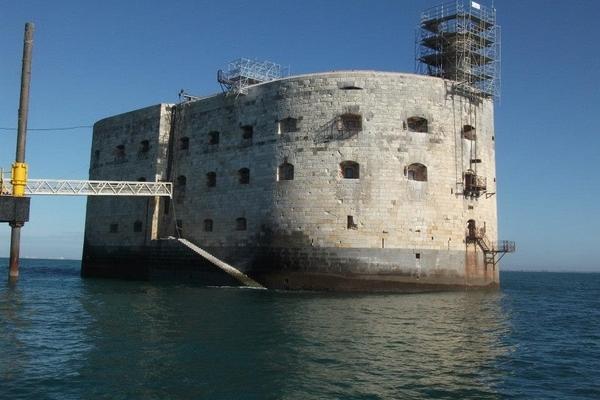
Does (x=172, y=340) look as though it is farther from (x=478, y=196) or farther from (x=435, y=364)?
(x=478, y=196)

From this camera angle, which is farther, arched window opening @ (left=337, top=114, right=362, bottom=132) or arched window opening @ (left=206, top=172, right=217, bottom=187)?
arched window opening @ (left=206, top=172, right=217, bottom=187)

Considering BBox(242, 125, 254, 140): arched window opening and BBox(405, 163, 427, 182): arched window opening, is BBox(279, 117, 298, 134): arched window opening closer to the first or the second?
BBox(242, 125, 254, 140): arched window opening

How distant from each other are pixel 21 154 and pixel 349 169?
55.1 feet

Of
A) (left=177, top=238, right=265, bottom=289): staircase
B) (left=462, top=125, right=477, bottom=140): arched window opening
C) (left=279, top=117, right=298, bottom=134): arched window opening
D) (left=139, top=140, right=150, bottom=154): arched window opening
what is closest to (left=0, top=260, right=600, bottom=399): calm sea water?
(left=177, top=238, right=265, bottom=289): staircase

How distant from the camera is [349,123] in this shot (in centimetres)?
2853

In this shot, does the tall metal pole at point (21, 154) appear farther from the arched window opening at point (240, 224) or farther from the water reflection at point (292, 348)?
the arched window opening at point (240, 224)

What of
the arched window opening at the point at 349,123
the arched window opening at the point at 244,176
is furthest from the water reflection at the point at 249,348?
the arched window opening at the point at 244,176

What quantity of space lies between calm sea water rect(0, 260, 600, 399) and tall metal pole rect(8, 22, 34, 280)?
8384 mm

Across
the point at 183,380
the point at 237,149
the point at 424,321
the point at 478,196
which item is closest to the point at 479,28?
the point at 478,196

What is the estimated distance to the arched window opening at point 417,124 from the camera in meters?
28.6

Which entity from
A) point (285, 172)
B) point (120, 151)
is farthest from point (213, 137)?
point (120, 151)

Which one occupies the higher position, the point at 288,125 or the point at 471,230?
the point at 288,125

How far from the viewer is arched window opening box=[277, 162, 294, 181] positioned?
94.7 feet

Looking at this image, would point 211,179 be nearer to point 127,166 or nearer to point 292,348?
point 127,166
